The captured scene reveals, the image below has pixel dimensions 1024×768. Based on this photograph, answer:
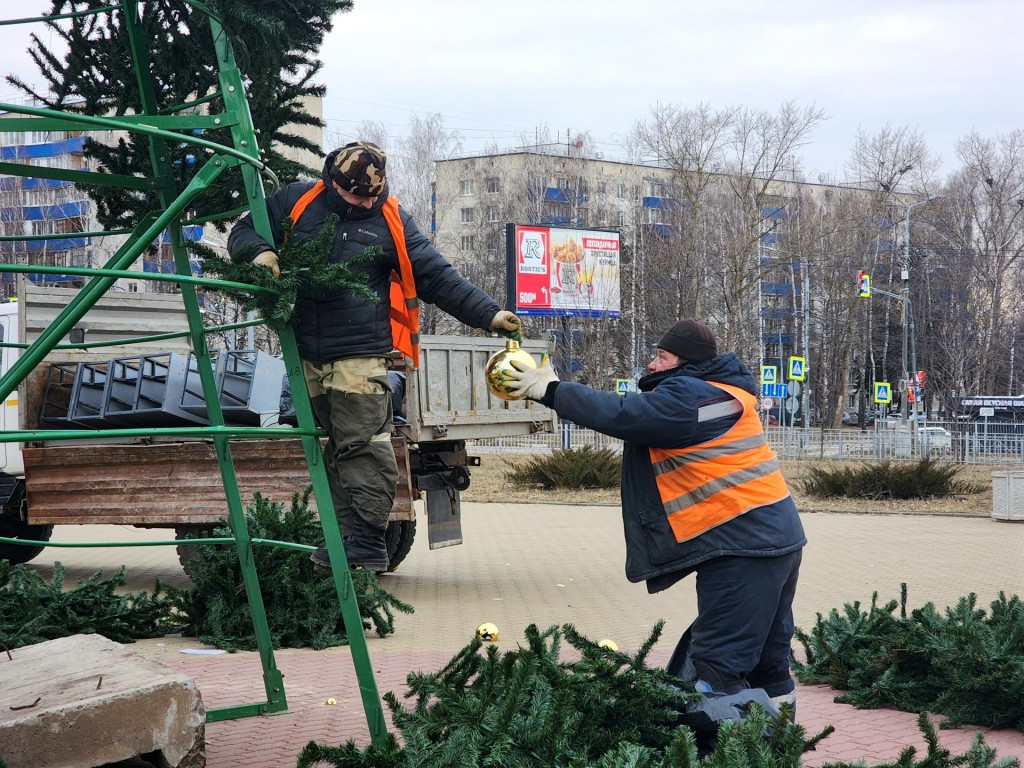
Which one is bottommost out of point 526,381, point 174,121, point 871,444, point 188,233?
point 871,444

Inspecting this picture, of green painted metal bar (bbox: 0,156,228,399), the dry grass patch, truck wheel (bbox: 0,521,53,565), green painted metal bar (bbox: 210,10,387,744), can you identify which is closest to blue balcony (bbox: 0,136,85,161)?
the dry grass patch

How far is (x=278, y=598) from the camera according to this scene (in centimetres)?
761

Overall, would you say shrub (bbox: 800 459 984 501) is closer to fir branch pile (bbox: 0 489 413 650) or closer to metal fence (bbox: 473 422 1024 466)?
metal fence (bbox: 473 422 1024 466)

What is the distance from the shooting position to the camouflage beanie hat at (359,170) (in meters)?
3.88

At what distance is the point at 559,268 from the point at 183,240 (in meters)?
28.2

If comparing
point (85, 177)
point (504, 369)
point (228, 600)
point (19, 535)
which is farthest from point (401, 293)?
point (19, 535)

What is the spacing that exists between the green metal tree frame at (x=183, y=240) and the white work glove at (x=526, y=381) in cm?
74

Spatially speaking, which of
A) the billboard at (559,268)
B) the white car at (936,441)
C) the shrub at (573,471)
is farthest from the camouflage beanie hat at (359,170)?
the white car at (936,441)

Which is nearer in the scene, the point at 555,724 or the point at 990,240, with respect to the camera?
the point at 555,724

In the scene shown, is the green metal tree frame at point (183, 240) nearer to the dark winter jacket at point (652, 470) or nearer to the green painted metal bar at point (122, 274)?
the green painted metal bar at point (122, 274)

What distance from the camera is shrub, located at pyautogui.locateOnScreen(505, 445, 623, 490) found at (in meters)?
21.3

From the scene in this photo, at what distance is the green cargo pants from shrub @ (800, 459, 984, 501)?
17.1 m

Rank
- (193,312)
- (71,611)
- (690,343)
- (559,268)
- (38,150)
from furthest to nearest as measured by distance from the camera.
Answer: (38,150)
(559,268)
(71,611)
(193,312)
(690,343)

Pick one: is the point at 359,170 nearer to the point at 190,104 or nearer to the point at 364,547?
the point at 190,104
